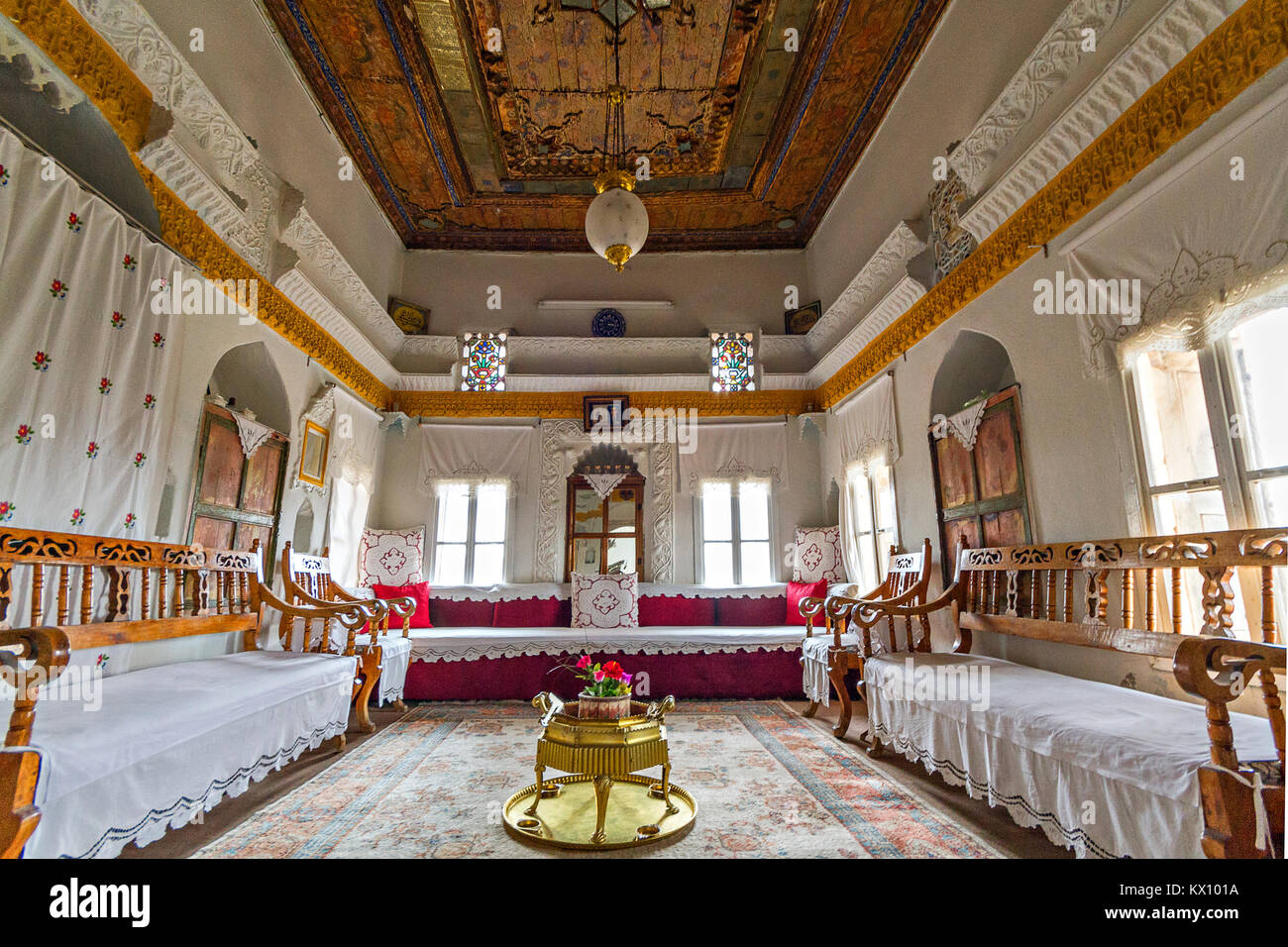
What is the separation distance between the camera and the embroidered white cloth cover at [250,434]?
4.60 meters

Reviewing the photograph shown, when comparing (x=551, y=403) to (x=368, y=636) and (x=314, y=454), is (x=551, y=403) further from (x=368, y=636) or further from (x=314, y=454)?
(x=368, y=636)

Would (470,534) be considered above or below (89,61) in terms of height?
below

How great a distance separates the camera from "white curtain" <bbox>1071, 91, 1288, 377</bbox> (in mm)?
2260

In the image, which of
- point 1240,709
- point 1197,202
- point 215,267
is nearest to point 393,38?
point 215,267

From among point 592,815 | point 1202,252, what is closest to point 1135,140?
point 1202,252

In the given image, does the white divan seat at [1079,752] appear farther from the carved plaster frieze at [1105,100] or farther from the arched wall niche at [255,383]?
the arched wall niche at [255,383]

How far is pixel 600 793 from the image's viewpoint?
247cm

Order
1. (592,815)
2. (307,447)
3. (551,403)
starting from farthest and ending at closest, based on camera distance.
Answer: (551,403)
(307,447)
(592,815)

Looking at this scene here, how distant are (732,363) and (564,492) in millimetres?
2772

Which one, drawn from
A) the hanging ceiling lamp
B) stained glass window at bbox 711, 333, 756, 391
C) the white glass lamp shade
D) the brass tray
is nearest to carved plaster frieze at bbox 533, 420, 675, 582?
stained glass window at bbox 711, 333, 756, 391

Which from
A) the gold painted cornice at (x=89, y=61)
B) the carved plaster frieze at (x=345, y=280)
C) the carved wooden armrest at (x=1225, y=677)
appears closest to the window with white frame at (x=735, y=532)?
the carved plaster frieze at (x=345, y=280)

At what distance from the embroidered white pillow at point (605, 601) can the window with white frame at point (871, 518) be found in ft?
8.06
